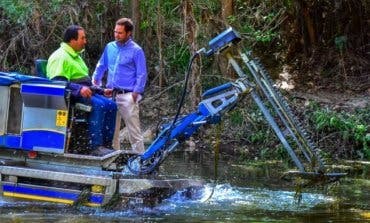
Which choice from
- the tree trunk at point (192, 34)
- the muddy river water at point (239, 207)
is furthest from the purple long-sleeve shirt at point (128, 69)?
the tree trunk at point (192, 34)

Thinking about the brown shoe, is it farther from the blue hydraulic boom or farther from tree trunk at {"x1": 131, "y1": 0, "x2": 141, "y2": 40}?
tree trunk at {"x1": 131, "y1": 0, "x2": 141, "y2": 40}

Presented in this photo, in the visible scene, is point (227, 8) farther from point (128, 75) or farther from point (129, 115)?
point (129, 115)

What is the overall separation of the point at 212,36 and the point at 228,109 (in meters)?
7.19

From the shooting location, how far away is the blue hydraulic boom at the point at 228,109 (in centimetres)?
764

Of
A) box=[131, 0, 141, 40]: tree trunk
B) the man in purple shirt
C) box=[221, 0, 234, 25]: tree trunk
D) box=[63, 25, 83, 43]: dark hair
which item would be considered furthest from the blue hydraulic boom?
box=[131, 0, 141, 40]: tree trunk

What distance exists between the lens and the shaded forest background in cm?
1452

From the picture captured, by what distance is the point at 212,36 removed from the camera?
49.5 ft

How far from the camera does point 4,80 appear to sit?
838 centimetres

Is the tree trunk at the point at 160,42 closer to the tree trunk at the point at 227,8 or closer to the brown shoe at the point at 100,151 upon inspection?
the tree trunk at the point at 227,8

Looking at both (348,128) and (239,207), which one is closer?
(239,207)

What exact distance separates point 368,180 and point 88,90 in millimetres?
4401

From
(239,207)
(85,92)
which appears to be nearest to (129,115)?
(85,92)

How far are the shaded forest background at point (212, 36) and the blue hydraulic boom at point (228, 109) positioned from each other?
18.1 feet

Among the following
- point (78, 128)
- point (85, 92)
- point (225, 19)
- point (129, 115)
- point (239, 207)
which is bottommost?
point (239, 207)
